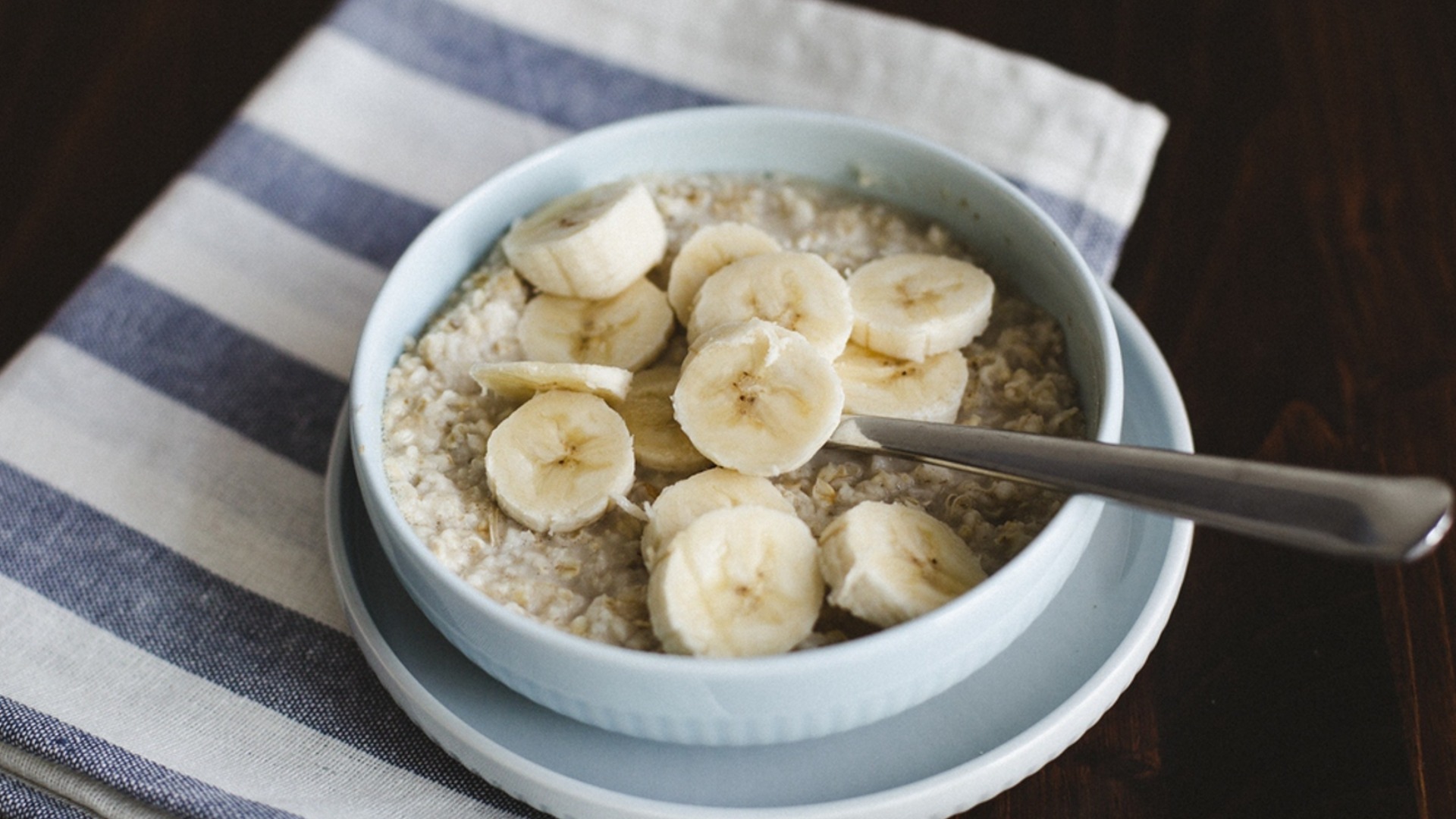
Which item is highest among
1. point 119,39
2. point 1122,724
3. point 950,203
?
point 950,203

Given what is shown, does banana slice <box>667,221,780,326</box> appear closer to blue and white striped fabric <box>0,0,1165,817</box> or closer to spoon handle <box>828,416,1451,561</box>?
spoon handle <box>828,416,1451,561</box>

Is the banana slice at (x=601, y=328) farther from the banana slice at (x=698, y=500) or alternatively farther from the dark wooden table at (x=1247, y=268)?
the dark wooden table at (x=1247, y=268)

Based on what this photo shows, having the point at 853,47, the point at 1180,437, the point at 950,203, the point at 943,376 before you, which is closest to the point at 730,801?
the point at 943,376

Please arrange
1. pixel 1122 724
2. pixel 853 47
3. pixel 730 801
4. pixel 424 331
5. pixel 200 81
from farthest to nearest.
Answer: pixel 200 81 < pixel 853 47 < pixel 424 331 < pixel 1122 724 < pixel 730 801

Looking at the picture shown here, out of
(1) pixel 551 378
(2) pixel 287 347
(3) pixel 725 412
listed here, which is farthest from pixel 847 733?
(2) pixel 287 347

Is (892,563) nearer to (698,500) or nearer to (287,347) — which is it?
(698,500)

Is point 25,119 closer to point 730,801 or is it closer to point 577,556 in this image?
point 577,556

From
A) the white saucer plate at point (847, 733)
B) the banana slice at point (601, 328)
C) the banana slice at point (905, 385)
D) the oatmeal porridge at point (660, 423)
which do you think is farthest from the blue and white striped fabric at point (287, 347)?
the banana slice at point (905, 385)
